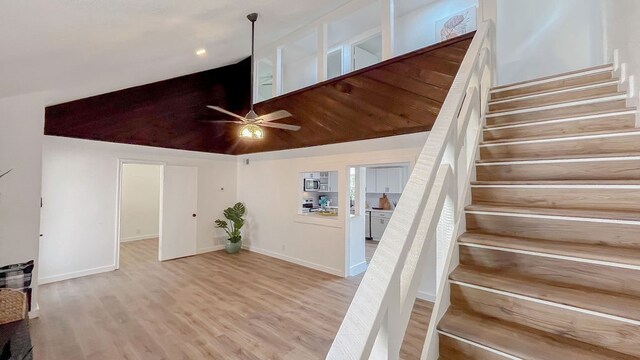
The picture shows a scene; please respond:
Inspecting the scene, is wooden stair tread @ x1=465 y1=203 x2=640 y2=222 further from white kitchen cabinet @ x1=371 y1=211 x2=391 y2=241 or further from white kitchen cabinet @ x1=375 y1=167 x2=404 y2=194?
white kitchen cabinet @ x1=371 y1=211 x2=391 y2=241

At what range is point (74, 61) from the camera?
7.97 ft

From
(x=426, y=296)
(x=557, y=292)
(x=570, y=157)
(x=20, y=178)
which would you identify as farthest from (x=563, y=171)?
(x=20, y=178)

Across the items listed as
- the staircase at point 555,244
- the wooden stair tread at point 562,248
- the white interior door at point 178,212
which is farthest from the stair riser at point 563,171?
the white interior door at point 178,212

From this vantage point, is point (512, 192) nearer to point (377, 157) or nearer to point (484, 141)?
point (484, 141)

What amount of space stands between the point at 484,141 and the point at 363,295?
206cm

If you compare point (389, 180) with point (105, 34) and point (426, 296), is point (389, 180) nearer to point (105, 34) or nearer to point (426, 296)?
point (426, 296)

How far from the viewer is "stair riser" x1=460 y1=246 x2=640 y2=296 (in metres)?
1.11

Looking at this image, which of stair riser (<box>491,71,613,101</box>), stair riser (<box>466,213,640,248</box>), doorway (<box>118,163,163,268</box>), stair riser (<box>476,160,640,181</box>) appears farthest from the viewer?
doorway (<box>118,163,163,268</box>)

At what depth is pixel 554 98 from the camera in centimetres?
232

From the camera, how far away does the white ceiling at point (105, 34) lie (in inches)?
65.6

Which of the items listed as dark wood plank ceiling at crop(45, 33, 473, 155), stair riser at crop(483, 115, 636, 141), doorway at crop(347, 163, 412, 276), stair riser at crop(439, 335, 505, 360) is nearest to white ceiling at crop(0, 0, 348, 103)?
dark wood plank ceiling at crop(45, 33, 473, 155)

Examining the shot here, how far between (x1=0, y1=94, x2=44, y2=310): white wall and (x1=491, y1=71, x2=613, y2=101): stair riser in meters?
5.20

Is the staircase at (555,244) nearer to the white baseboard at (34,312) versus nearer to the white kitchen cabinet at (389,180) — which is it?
the white baseboard at (34,312)

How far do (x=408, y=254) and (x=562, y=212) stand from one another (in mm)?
1108
